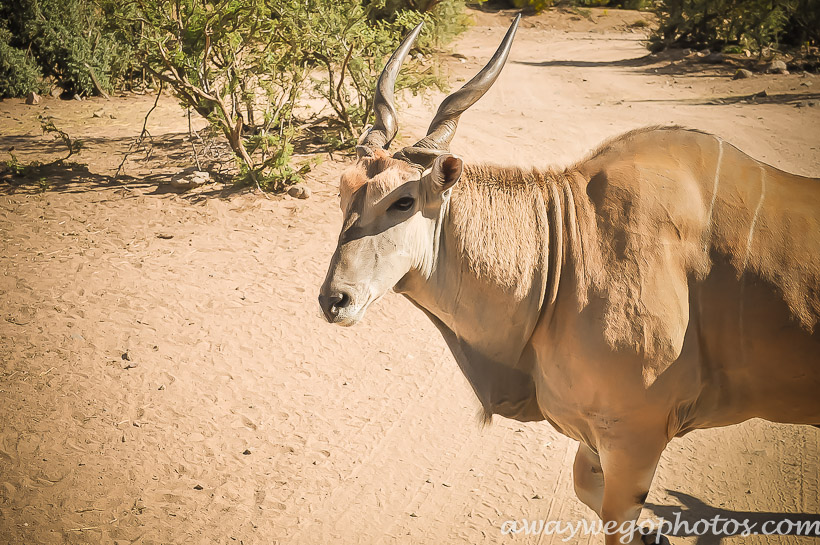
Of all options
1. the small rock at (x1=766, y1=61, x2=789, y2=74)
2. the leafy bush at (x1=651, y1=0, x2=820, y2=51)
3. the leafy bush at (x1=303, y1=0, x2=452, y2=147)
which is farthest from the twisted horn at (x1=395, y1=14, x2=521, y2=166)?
the leafy bush at (x1=651, y1=0, x2=820, y2=51)

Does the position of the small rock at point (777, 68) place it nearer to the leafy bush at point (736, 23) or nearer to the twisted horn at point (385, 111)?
the leafy bush at point (736, 23)

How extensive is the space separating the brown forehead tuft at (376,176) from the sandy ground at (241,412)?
2.07 m

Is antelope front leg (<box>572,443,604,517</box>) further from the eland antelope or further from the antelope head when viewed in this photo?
the antelope head

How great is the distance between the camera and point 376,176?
2955mm

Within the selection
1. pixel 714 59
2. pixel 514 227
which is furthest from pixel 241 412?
pixel 714 59

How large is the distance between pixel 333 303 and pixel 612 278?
1218 mm

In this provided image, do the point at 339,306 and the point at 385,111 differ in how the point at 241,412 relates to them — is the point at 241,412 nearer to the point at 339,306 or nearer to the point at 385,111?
the point at 339,306

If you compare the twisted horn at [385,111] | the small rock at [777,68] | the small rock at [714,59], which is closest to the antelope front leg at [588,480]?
the twisted horn at [385,111]

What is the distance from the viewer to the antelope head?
2924 millimetres

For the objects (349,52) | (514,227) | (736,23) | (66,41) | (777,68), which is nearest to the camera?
(514,227)

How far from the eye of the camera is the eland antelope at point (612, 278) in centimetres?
280

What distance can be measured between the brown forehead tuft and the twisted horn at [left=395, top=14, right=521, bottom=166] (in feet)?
0.24

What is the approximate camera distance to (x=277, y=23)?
843 cm

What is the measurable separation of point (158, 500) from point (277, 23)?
20.9 ft
